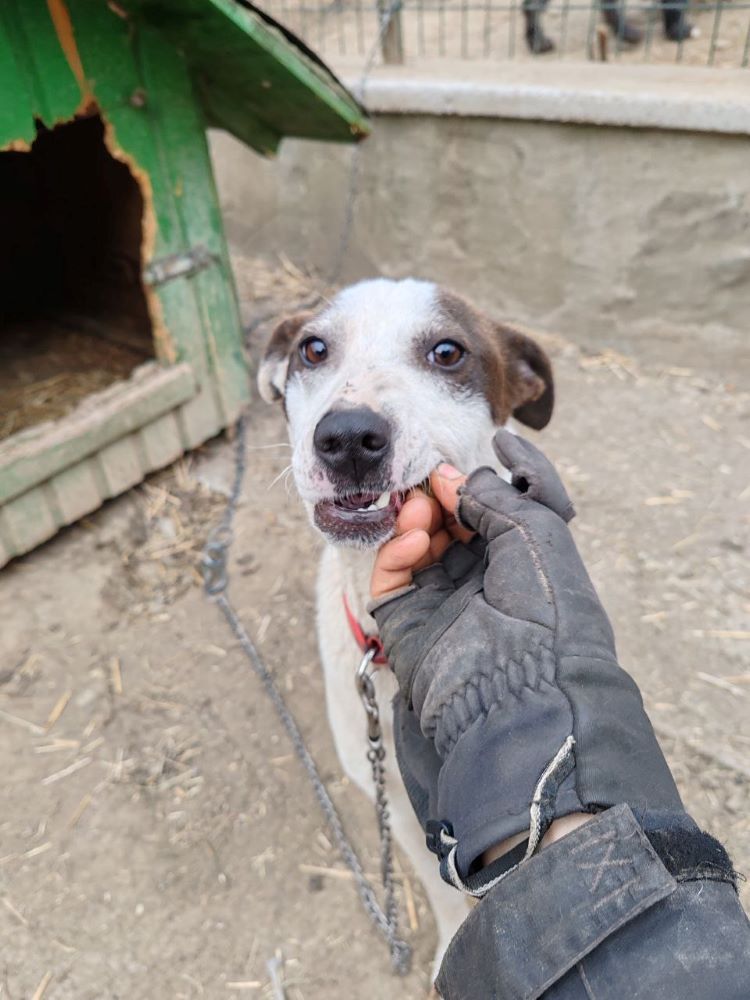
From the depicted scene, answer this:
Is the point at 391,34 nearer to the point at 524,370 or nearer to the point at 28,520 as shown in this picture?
the point at 524,370

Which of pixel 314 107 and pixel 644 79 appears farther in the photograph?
pixel 644 79

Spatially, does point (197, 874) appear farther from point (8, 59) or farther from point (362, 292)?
point (8, 59)

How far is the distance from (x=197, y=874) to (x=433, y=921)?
83 centimetres

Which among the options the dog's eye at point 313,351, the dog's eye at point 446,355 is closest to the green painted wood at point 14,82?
the dog's eye at point 313,351

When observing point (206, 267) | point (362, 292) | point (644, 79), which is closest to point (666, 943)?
point (362, 292)

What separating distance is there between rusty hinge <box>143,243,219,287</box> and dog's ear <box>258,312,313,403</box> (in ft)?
4.68

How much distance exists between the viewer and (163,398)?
4043 millimetres

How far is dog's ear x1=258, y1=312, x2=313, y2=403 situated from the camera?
2691 mm

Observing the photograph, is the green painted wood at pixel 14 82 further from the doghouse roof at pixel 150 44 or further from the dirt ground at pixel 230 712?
the dirt ground at pixel 230 712

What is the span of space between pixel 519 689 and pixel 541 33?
6299 mm

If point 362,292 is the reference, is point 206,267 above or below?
below

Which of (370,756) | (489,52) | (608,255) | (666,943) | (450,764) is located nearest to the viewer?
(666,943)

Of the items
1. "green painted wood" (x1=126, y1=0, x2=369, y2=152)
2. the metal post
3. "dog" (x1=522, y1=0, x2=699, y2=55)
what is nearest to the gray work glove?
"green painted wood" (x1=126, y1=0, x2=369, y2=152)

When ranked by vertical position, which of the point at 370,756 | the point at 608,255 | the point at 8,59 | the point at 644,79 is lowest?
the point at 370,756
